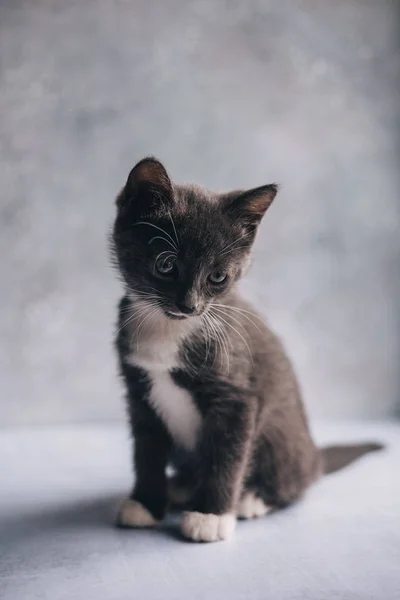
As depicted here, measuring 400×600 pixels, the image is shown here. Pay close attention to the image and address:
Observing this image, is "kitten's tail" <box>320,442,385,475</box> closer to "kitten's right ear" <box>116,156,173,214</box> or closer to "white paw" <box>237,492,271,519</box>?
"white paw" <box>237,492,271,519</box>

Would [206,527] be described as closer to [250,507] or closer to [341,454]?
[250,507]

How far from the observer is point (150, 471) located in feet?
4.48

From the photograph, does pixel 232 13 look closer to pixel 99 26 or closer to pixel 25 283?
pixel 99 26

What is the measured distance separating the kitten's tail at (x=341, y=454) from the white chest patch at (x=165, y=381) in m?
0.51

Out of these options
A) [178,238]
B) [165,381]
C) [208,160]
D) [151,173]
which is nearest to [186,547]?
[165,381]

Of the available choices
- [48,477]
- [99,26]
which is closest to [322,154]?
[99,26]

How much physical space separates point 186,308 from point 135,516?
43 centimetres

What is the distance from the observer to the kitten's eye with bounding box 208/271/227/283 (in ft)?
4.09

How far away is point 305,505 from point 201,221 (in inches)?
26.8

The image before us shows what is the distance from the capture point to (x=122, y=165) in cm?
223

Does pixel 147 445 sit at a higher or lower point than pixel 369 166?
lower

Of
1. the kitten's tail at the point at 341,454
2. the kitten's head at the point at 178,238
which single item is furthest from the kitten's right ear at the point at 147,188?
the kitten's tail at the point at 341,454

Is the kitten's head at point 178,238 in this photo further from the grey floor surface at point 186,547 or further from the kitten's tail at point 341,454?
the kitten's tail at point 341,454

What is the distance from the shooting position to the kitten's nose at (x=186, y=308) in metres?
1.21
